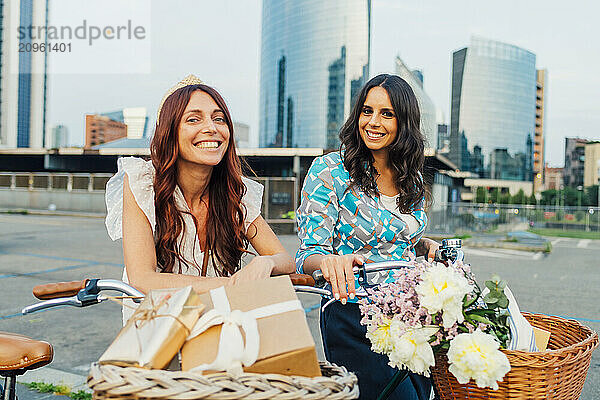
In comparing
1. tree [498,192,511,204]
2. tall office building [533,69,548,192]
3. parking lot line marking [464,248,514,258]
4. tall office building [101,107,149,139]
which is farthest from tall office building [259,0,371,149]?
parking lot line marking [464,248,514,258]

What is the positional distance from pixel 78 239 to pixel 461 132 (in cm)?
9519

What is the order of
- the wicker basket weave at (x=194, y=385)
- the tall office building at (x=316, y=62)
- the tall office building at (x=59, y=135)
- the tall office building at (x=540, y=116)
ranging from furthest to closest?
the tall office building at (x=540, y=116) → the tall office building at (x=316, y=62) → the tall office building at (x=59, y=135) → the wicker basket weave at (x=194, y=385)

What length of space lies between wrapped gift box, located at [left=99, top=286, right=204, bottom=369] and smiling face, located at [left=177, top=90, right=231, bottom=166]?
997mm

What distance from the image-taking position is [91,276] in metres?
9.12

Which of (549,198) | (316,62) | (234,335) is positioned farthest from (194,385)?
(316,62)

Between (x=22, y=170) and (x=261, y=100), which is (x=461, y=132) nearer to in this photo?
(x=261, y=100)

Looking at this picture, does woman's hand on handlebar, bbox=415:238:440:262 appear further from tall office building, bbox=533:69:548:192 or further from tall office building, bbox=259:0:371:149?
tall office building, bbox=533:69:548:192

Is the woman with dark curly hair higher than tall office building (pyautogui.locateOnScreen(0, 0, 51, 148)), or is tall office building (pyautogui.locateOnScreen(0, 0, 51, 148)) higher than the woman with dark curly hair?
tall office building (pyautogui.locateOnScreen(0, 0, 51, 148))

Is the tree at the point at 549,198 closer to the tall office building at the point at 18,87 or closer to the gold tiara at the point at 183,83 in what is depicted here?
the tall office building at the point at 18,87

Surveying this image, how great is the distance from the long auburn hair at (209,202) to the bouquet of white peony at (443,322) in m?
0.92

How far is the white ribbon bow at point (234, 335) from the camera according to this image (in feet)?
3.79

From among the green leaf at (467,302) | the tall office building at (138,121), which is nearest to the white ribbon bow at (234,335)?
the green leaf at (467,302)

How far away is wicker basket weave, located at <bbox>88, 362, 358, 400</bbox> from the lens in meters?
1.09

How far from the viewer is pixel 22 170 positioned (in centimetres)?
3969
